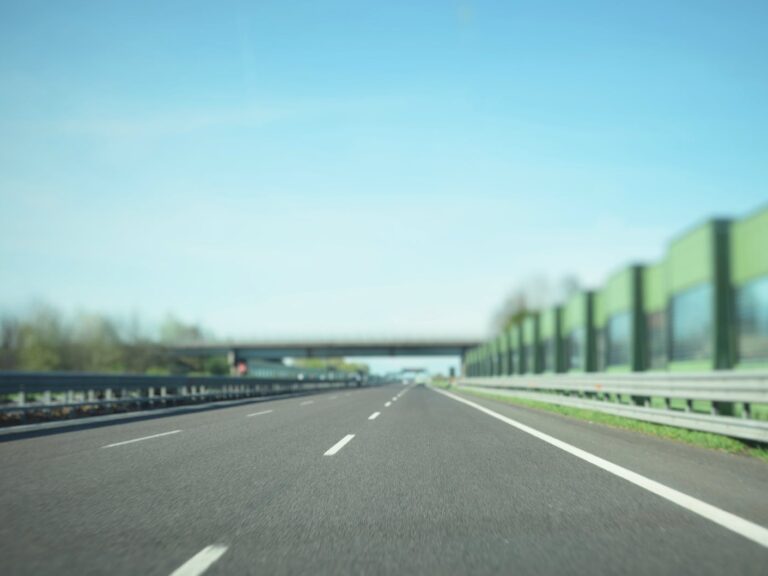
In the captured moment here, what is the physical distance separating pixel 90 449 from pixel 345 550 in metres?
6.54

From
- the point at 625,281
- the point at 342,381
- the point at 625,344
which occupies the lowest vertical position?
the point at 342,381

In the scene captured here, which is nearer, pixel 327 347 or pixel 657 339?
pixel 657 339

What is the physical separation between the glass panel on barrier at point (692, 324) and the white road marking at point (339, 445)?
7.39 m

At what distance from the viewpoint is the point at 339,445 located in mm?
9117

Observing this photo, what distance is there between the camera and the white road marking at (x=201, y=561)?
345cm

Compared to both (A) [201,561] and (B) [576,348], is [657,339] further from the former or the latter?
(A) [201,561]

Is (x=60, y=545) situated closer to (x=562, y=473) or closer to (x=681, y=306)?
(x=562, y=473)

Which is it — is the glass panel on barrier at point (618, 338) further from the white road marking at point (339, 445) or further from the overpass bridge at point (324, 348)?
the overpass bridge at point (324, 348)

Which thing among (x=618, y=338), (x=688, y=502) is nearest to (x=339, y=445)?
(x=688, y=502)

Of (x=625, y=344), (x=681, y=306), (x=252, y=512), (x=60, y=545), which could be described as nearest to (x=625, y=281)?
(x=625, y=344)

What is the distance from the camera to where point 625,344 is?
1797 cm

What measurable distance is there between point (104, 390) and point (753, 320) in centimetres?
Result: 1693

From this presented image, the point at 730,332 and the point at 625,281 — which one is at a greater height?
the point at 625,281

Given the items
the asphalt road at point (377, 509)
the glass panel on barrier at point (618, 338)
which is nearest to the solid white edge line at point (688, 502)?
the asphalt road at point (377, 509)
